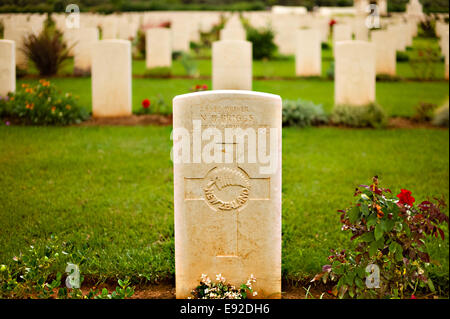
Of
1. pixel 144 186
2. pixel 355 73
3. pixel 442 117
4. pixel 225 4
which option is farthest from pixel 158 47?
pixel 225 4

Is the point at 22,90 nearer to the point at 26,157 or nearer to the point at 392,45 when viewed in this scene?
the point at 26,157

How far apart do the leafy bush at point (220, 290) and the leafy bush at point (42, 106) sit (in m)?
4.55

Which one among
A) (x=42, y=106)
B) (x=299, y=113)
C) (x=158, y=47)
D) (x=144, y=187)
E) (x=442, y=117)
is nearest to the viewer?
(x=144, y=187)

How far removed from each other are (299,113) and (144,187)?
12.1ft

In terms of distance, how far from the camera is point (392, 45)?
43.8 feet

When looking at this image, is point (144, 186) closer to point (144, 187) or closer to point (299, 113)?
point (144, 187)

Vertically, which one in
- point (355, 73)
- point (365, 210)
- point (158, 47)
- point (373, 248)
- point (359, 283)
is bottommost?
point (359, 283)

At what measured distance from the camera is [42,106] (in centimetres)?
693

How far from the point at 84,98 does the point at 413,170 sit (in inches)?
225

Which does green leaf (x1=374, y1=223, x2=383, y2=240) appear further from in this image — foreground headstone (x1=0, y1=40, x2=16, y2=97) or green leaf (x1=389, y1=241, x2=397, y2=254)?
foreground headstone (x1=0, y1=40, x2=16, y2=97)

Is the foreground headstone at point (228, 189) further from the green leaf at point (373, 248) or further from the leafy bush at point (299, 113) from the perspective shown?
the leafy bush at point (299, 113)

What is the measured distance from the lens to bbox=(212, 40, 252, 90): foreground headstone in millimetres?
8570

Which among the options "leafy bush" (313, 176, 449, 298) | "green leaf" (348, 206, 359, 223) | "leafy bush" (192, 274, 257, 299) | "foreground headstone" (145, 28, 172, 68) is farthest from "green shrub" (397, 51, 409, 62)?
"leafy bush" (192, 274, 257, 299)

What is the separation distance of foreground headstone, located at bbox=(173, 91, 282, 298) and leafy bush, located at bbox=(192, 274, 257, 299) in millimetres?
43
